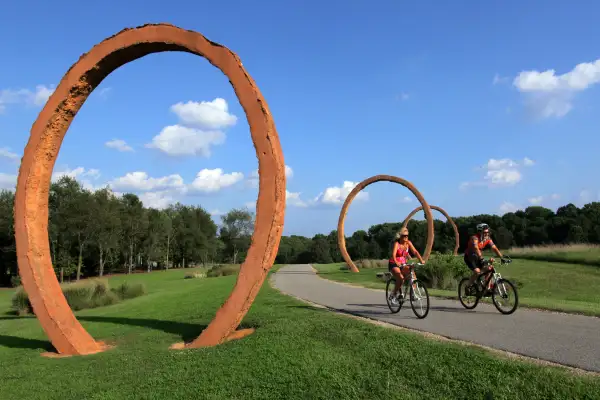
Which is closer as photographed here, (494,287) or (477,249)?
(494,287)

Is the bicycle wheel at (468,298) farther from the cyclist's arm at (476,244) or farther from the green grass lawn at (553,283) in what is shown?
the green grass lawn at (553,283)

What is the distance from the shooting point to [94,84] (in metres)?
9.16

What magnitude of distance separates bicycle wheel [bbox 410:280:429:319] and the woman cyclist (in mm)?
411

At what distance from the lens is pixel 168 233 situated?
55969 mm

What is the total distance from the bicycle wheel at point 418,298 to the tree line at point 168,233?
1748 centimetres

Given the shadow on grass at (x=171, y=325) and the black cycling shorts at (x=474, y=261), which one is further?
the black cycling shorts at (x=474, y=261)

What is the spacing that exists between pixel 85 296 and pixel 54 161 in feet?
36.9

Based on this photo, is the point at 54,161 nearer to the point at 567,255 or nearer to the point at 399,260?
the point at 399,260

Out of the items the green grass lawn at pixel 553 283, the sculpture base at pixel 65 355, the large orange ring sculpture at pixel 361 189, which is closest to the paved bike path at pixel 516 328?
the green grass lawn at pixel 553 283

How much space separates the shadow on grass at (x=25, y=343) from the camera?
29.6ft

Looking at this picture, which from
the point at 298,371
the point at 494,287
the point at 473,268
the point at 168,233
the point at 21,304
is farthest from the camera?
the point at 168,233

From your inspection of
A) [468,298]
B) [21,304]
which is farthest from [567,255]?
[21,304]

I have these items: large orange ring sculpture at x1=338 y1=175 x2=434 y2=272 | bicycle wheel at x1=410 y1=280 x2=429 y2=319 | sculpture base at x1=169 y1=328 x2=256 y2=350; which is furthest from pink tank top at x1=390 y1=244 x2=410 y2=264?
large orange ring sculpture at x1=338 y1=175 x2=434 y2=272

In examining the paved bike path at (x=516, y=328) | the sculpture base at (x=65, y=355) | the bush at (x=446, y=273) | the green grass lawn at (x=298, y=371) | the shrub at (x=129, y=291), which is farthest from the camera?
the shrub at (x=129, y=291)
